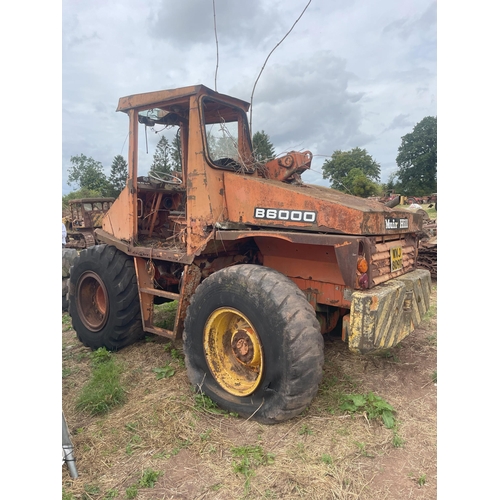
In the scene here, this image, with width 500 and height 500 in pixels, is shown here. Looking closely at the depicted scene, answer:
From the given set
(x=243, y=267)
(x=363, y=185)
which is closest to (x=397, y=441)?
(x=243, y=267)

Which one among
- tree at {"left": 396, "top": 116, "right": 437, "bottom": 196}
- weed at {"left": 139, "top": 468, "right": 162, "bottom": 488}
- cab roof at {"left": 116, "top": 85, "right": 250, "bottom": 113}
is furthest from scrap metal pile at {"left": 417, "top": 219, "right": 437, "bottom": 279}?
tree at {"left": 396, "top": 116, "right": 437, "bottom": 196}

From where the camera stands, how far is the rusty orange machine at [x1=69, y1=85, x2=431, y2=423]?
298cm

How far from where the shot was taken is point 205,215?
3902mm

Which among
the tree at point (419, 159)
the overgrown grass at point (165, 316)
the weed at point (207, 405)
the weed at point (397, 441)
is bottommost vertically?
the weed at point (397, 441)

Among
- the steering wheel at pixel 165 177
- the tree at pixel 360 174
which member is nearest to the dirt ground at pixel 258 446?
the steering wheel at pixel 165 177

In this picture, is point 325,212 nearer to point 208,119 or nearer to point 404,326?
point 404,326

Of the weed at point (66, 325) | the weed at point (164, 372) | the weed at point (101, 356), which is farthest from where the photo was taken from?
the weed at point (66, 325)

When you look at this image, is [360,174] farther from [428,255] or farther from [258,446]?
[258,446]

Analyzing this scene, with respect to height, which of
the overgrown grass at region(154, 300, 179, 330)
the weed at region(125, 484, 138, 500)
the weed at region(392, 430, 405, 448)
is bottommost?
the weed at region(125, 484, 138, 500)

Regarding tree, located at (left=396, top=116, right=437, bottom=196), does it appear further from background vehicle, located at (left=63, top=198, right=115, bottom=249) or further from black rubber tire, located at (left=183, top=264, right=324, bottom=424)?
black rubber tire, located at (left=183, top=264, right=324, bottom=424)

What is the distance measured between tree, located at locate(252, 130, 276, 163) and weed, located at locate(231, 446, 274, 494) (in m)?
2.97

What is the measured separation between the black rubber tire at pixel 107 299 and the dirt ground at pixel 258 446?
2.87 feet

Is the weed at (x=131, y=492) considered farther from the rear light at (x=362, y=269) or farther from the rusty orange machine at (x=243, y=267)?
the rear light at (x=362, y=269)

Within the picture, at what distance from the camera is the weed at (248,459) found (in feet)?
8.50
